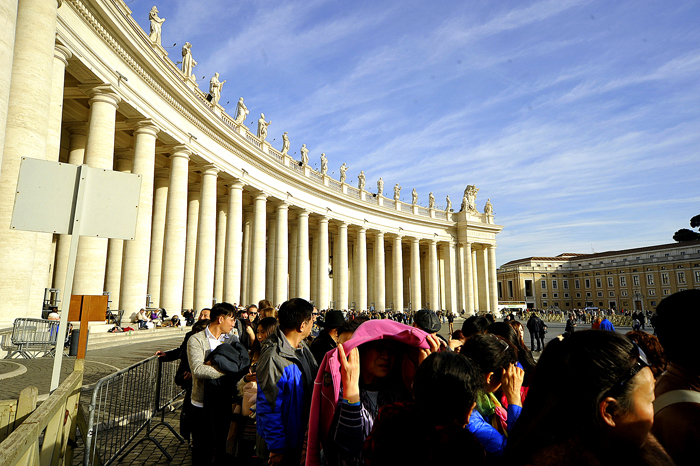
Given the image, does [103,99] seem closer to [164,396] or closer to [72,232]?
[164,396]

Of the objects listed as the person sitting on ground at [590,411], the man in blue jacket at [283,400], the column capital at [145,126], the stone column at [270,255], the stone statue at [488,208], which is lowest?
the man in blue jacket at [283,400]

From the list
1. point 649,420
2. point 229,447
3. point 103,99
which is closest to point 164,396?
point 229,447

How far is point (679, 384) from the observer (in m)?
2.27

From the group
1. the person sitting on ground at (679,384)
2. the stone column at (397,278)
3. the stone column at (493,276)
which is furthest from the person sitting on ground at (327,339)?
the stone column at (493,276)

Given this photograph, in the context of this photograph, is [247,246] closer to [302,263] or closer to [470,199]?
[302,263]

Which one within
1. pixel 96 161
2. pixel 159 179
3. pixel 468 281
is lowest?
pixel 468 281

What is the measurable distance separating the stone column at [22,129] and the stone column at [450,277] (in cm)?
5073

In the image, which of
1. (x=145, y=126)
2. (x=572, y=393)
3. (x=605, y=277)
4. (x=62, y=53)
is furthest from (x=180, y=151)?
(x=605, y=277)

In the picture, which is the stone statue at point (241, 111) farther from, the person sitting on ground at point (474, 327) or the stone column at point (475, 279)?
the stone column at point (475, 279)

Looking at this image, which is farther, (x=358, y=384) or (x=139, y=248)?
(x=139, y=248)

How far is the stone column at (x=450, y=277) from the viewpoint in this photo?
57.2 m

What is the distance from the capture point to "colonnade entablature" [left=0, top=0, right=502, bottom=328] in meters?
13.2

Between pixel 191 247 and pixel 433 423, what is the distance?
1163 inches

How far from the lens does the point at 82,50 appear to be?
54.7ft
